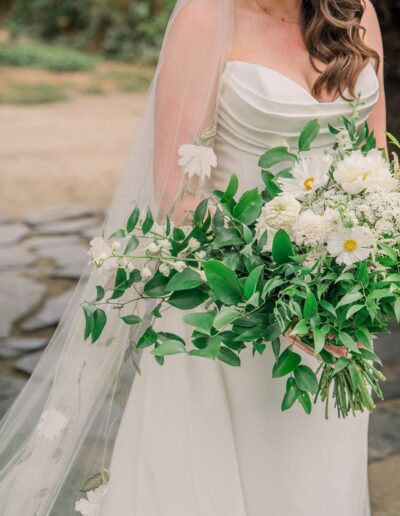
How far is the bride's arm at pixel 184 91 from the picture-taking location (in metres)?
2.25

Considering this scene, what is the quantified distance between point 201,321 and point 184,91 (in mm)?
682

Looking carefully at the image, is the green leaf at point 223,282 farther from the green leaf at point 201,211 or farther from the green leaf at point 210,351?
the green leaf at point 201,211

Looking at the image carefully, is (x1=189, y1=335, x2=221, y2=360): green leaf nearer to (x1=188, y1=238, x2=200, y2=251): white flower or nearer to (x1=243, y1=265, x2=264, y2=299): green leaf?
(x1=243, y1=265, x2=264, y2=299): green leaf

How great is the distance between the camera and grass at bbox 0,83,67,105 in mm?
12602

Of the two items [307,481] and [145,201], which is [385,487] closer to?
[307,481]

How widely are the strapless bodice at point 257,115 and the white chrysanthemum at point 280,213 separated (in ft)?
1.35

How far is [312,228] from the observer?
1879 millimetres

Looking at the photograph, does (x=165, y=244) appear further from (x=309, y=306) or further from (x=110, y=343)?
(x=110, y=343)

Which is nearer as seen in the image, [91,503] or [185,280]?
[185,280]

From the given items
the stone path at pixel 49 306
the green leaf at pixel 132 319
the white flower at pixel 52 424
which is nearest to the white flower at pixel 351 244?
the green leaf at pixel 132 319

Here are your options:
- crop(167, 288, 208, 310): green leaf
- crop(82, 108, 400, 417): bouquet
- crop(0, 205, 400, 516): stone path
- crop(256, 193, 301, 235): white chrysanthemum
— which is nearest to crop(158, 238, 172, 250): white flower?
crop(82, 108, 400, 417): bouquet

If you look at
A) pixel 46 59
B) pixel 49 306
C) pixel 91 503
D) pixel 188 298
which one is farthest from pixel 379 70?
pixel 46 59

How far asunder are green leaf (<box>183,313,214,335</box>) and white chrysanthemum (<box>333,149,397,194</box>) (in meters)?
0.42

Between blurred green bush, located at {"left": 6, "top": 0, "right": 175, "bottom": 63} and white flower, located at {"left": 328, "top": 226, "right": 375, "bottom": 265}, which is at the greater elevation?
white flower, located at {"left": 328, "top": 226, "right": 375, "bottom": 265}
